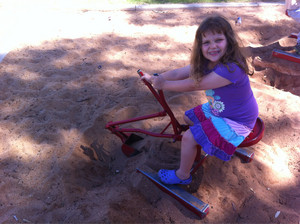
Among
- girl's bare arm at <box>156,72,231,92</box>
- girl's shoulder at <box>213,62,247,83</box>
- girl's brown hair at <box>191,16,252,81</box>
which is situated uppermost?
girl's brown hair at <box>191,16,252,81</box>

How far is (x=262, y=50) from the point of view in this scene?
13.1 feet

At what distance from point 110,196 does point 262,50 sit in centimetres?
329

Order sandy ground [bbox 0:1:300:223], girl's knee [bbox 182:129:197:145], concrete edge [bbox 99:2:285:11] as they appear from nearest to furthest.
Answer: girl's knee [bbox 182:129:197:145]
sandy ground [bbox 0:1:300:223]
concrete edge [bbox 99:2:285:11]

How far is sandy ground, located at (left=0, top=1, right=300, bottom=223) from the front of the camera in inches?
76.6

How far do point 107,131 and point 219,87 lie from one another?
128cm

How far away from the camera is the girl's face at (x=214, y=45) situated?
1710 millimetres

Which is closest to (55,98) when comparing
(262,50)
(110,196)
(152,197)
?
(110,196)

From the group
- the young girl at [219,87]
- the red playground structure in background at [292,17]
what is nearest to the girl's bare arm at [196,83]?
the young girl at [219,87]

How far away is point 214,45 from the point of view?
67.6 inches

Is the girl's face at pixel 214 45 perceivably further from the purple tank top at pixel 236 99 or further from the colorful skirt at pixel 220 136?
the colorful skirt at pixel 220 136

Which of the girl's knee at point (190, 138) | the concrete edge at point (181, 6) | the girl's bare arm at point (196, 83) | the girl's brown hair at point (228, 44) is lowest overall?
the girl's knee at point (190, 138)

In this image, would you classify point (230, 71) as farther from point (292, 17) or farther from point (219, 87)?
point (292, 17)

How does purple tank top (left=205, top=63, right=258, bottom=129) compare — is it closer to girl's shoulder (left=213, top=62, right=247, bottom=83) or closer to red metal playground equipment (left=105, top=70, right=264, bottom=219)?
girl's shoulder (left=213, top=62, right=247, bottom=83)

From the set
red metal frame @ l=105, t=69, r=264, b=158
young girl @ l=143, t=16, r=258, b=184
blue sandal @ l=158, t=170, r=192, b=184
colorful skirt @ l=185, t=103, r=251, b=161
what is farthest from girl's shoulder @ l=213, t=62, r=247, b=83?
blue sandal @ l=158, t=170, r=192, b=184
